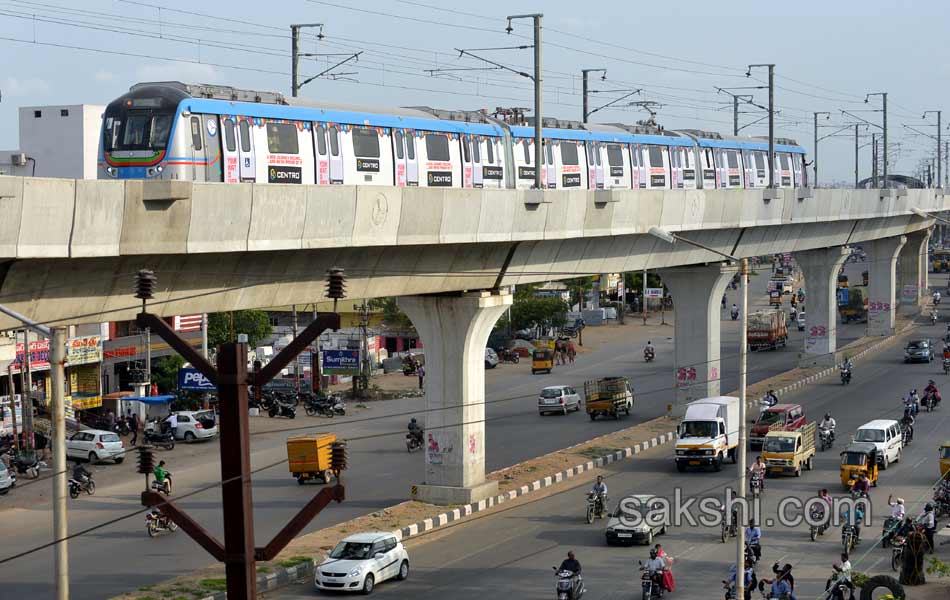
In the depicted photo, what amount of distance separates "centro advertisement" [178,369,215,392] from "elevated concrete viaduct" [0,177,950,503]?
62.9 ft

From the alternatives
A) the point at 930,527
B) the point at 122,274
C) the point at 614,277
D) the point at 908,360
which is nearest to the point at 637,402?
the point at 908,360

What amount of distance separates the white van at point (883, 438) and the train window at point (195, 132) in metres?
22.3

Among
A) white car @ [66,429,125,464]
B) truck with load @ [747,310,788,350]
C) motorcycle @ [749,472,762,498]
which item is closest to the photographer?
motorcycle @ [749,472,762,498]

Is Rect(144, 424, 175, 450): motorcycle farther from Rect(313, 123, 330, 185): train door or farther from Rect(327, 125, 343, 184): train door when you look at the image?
Rect(313, 123, 330, 185): train door

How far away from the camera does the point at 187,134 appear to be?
83.3 ft

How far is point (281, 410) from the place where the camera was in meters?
52.3

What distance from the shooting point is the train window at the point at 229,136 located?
1035 inches

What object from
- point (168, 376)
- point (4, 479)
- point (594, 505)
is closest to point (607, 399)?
point (168, 376)

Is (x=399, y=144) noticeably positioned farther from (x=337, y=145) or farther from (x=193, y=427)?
(x=193, y=427)

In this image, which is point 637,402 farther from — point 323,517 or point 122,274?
point 122,274

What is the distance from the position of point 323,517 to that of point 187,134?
11.4 metres

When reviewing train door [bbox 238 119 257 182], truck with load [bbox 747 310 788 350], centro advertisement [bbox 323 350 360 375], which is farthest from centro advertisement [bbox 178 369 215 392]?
truck with load [bbox 747 310 788 350]

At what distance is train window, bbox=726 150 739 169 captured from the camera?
5453cm

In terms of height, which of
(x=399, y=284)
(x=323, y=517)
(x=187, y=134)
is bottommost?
(x=323, y=517)
